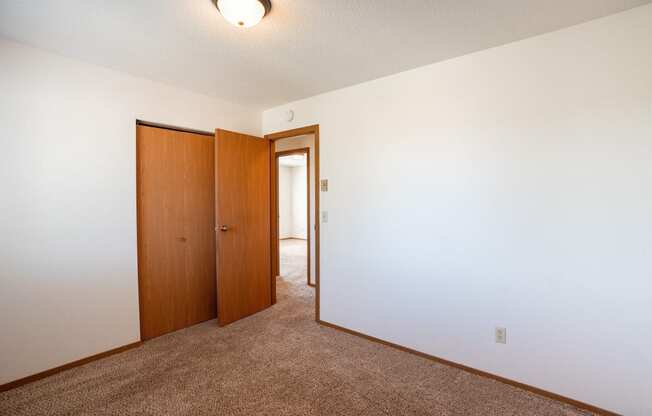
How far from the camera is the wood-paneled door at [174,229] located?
2713 millimetres

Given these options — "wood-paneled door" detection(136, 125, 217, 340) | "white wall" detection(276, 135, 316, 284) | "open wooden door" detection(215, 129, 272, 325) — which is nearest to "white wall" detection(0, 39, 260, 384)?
"wood-paneled door" detection(136, 125, 217, 340)

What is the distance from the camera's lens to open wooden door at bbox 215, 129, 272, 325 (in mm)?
2986

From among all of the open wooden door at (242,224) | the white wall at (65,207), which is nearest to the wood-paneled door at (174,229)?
the white wall at (65,207)

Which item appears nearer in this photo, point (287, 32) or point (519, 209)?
point (287, 32)

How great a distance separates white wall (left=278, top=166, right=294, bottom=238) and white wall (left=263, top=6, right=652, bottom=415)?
655 centimetres

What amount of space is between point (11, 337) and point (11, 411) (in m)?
0.48

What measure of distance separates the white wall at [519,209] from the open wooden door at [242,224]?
1.13m

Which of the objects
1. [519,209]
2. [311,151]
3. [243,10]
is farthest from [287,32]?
[311,151]

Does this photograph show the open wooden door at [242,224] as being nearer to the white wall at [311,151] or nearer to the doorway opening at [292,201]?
the white wall at [311,151]

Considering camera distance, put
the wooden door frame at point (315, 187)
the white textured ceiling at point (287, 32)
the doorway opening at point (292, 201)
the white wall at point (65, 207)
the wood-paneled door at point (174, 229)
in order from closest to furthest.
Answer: the white textured ceiling at point (287, 32)
the white wall at point (65, 207)
the wood-paneled door at point (174, 229)
the wooden door frame at point (315, 187)
the doorway opening at point (292, 201)

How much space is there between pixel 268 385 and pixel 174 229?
1.73 meters

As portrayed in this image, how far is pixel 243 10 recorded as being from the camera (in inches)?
61.9

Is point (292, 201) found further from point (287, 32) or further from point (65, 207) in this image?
point (287, 32)

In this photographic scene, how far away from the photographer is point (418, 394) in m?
1.95
